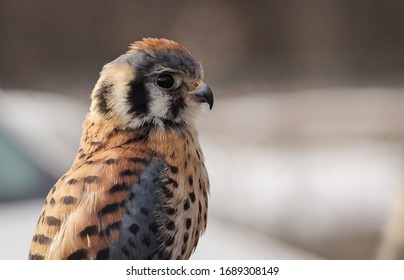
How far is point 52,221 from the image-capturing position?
125 centimetres

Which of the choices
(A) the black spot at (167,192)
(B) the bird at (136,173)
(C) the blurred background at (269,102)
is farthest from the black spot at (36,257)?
(C) the blurred background at (269,102)

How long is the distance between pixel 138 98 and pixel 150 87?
31mm

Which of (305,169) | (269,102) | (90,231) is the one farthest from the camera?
(269,102)

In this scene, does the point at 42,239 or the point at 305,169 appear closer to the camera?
the point at 42,239

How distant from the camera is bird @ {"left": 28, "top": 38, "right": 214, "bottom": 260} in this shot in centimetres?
125

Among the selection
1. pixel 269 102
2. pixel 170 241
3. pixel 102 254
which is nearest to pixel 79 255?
pixel 102 254

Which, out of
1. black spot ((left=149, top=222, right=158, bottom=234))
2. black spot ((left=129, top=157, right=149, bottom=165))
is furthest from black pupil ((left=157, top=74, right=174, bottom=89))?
black spot ((left=149, top=222, right=158, bottom=234))

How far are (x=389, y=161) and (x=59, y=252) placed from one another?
5.67 feet

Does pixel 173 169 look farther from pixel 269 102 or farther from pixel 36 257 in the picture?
pixel 269 102

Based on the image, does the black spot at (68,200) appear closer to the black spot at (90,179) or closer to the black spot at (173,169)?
the black spot at (90,179)

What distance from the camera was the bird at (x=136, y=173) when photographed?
125cm
